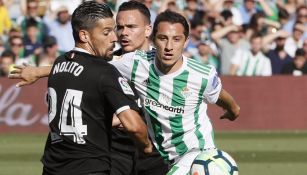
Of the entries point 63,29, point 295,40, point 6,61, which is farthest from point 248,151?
point 6,61

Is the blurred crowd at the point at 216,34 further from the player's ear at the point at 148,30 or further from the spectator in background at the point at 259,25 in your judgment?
the player's ear at the point at 148,30

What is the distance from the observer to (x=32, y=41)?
19.0 m

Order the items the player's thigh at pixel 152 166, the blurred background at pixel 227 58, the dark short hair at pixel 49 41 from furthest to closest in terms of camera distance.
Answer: the dark short hair at pixel 49 41 → the blurred background at pixel 227 58 → the player's thigh at pixel 152 166

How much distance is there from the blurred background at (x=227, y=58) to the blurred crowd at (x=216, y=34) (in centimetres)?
2

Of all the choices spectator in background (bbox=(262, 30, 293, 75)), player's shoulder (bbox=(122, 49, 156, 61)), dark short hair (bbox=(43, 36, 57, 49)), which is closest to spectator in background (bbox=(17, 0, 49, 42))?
dark short hair (bbox=(43, 36, 57, 49))

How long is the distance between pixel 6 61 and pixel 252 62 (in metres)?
5.03

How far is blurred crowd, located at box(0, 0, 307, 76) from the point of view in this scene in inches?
741

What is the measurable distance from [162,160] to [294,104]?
36.5ft

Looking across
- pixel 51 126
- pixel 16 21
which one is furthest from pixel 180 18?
pixel 16 21

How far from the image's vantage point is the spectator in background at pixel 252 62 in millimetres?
19078

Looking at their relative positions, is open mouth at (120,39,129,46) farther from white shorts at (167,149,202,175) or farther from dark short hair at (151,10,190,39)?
white shorts at (167,149,202,175)

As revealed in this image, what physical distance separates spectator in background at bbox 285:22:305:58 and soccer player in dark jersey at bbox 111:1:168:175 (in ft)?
36.2

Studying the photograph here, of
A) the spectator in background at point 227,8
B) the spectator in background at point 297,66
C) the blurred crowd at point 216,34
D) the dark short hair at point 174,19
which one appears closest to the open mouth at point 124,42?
the dark short hair at point 174,19

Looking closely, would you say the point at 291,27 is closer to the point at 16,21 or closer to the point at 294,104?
the point at 294,104
